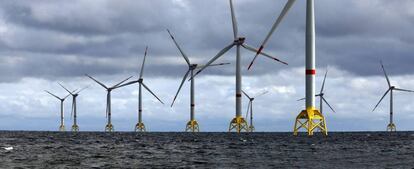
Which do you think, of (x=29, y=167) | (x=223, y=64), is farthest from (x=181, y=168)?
(x=223, y=64)

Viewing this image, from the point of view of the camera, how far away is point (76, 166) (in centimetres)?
5500

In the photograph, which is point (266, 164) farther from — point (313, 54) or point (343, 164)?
point (313, 54)

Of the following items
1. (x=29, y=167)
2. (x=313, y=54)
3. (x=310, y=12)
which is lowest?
(x=29, y=167)

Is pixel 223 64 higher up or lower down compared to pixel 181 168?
higher up

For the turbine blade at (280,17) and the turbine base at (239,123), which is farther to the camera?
the turbine base at (239,123)

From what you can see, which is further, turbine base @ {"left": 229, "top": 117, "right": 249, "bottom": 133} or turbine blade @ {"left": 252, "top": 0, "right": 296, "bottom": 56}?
turbine base @ {"left": 229, "top": 117, "right": 249, "bottom": 133}

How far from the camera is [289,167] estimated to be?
53094 millimetres

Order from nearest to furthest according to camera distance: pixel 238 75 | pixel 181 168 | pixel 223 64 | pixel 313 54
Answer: pixel 181 168
pixel 313 54
pixel 238 75
pixel 223 64

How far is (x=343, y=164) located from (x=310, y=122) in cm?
4847

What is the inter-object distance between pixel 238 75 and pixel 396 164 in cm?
11607

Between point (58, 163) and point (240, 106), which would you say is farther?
point (240, 106)

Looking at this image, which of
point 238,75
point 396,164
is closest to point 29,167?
point 396,164

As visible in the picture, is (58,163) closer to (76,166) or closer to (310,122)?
(76,166)

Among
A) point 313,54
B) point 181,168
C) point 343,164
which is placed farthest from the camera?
point 313,54
